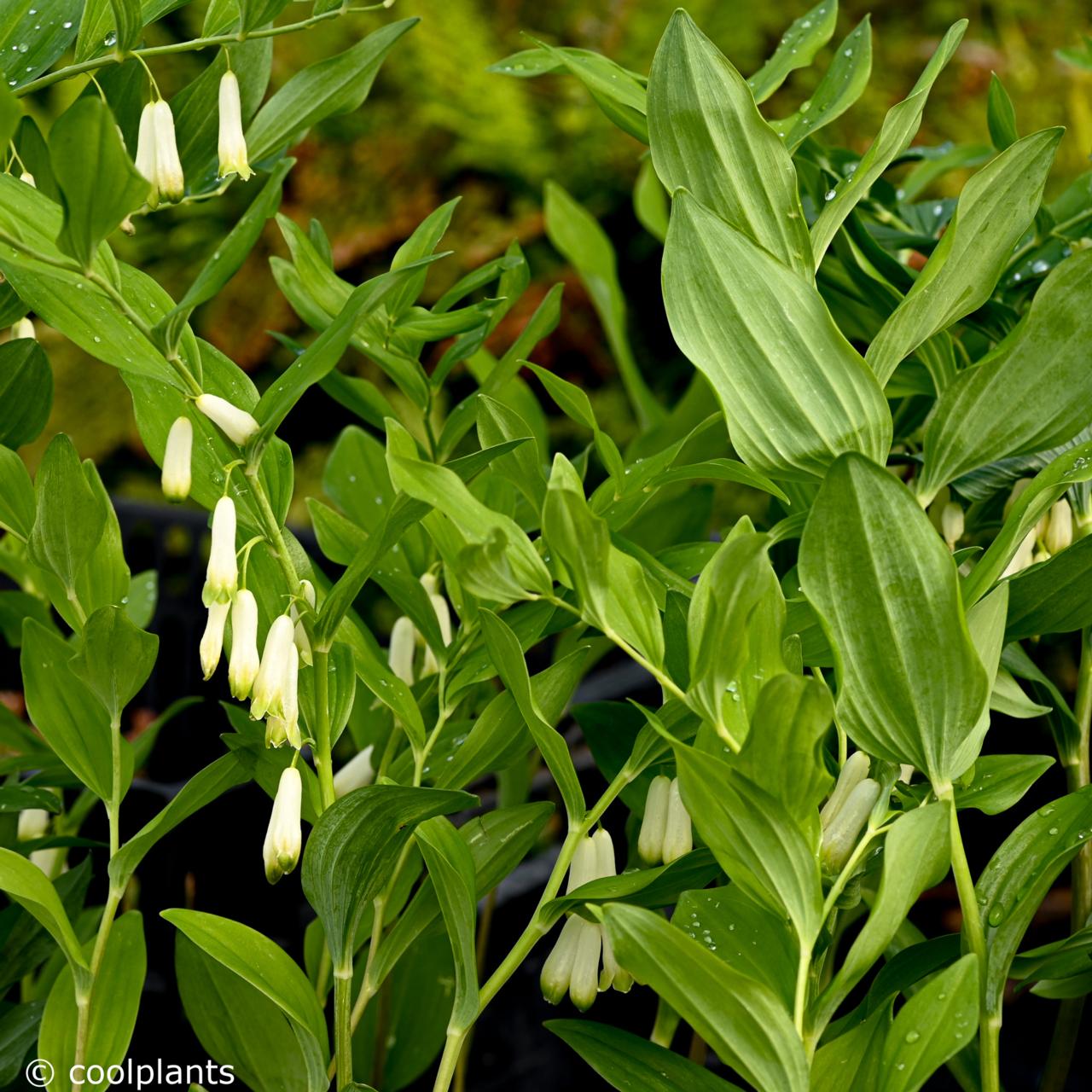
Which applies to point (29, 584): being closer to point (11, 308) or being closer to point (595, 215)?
point (11, 308)

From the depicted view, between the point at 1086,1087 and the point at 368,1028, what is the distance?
374mm

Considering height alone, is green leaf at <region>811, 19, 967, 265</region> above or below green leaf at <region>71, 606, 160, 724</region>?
above

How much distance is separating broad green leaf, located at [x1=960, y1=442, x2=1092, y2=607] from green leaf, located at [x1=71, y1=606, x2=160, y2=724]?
24 centimetres

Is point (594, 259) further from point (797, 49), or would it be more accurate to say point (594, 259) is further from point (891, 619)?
point (891, 619)

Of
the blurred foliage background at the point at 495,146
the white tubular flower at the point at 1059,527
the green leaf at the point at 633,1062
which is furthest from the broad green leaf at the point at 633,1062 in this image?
the blurred foliage background at the point at 495,146

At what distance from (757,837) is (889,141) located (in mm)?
194

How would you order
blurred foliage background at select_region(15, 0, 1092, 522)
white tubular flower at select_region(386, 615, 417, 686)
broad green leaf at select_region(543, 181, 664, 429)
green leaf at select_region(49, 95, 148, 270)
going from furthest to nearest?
blurred foliage background at select_region(15, 0, 1092, 522)
broad green leaf at select_region(543, 181, 664, 429)
white tubular flower at select_region(386, 615, 417, 686)
green leaf at select_region(49, 95, 148, 270)

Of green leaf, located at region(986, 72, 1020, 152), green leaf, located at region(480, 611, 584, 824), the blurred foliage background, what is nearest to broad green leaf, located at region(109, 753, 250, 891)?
green leaf, located at region(480, 611, 584, 824)

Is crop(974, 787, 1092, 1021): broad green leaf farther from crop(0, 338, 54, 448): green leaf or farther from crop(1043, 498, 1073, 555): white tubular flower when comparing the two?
crop(0, 338, 54, 448): green leaf

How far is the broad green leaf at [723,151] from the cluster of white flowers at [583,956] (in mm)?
192

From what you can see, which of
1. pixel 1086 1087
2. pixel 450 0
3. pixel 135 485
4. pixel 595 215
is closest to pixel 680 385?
pixel 595 215

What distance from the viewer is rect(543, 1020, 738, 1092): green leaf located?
12.9 inches

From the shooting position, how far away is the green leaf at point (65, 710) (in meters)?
0.38

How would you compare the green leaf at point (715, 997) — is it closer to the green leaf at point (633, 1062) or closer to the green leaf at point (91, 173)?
the green leaf at point (633, 1062)
